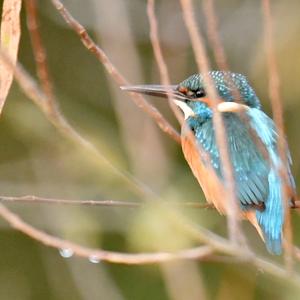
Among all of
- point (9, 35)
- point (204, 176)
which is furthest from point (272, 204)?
point (9, 35)

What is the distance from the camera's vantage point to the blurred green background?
5129 millimetres

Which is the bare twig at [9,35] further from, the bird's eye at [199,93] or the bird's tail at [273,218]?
the bird's eye at [199,93]

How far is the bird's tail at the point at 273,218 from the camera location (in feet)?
11.9

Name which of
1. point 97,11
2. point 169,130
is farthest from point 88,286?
point 169,130

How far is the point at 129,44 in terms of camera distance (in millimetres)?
5348

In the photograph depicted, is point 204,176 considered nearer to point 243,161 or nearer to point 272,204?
point 243,161

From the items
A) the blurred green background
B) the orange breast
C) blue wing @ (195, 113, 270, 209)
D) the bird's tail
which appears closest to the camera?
the bird's tail

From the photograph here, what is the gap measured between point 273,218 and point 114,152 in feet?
5.33

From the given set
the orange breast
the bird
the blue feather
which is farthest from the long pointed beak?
the blue feather

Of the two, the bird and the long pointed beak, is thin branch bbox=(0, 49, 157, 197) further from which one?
the long pointed beak

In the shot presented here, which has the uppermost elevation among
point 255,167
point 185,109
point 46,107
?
point 46,107

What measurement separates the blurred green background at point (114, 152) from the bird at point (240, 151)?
57 centimetres

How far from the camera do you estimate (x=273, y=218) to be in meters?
3.69

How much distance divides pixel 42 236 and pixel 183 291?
7.75 feet
